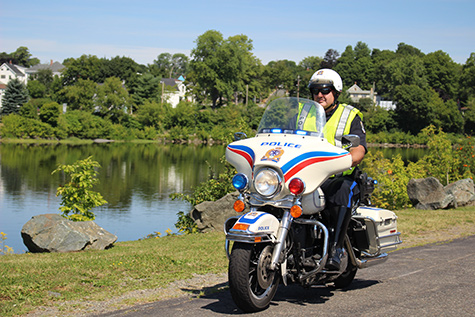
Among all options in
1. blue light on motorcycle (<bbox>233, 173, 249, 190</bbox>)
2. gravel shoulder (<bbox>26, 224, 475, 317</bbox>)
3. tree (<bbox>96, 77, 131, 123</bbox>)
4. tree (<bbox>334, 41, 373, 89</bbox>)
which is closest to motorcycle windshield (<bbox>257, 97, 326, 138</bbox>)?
blue light on motorcycle (<bbox>233, 173, 249, 190</bbox>)

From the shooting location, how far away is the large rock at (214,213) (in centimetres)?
1523

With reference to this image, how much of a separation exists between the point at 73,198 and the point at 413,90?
100611mm

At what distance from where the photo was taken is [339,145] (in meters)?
6.37

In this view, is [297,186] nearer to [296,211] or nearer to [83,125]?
[296,211]

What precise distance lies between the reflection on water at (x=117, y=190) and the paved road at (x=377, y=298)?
10.1m

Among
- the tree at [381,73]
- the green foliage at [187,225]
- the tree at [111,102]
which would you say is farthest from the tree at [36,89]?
the green foliage at [187,225]

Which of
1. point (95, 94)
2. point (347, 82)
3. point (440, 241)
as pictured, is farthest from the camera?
point (347, 82)

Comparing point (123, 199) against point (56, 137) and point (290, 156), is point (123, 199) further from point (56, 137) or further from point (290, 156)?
point (56, 137)

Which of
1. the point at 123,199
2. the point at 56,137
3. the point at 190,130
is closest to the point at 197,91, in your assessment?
the point at 190,130

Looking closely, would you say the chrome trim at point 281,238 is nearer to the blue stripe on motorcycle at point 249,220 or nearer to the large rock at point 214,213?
the blue stripe on motorcycle at point 249,220

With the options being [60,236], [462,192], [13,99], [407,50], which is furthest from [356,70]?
[60,236]

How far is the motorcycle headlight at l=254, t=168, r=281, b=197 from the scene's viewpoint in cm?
560

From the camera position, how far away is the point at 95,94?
327 feet

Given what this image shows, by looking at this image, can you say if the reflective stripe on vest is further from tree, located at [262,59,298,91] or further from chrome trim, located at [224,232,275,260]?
tree, located at [262,59,298,91]
